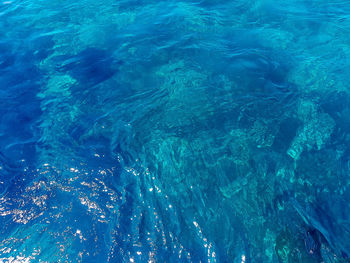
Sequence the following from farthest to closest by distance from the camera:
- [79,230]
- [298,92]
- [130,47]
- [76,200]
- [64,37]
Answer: [64,37] < [130,47] < [298,92] < [76,200] < [79,230]

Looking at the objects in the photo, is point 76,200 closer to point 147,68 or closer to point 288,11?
point 147,68

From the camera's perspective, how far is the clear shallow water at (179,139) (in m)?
4.67

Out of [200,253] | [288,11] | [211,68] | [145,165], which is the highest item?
[288,11]

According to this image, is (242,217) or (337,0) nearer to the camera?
(242,217)

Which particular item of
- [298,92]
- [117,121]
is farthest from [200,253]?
[298,92]

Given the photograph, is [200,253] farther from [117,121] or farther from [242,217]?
[117,121]

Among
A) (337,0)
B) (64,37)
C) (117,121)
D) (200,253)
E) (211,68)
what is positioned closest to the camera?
(200,253)

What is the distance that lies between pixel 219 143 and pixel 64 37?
27.0ft

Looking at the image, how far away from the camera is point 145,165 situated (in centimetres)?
579

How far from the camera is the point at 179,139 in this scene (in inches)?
248

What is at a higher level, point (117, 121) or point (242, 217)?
point (117, 121)

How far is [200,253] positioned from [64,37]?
9868mm

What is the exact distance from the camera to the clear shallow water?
15.3 ft

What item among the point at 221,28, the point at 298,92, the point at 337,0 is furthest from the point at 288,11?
the point at 298,92
